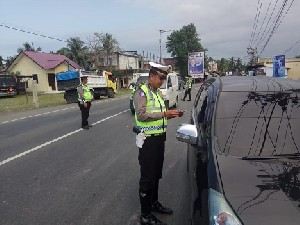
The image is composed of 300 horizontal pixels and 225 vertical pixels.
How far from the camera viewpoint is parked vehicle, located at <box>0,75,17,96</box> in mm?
36188

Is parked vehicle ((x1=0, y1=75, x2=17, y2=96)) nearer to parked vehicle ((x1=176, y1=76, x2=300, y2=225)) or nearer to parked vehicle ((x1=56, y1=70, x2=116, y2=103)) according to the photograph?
parked vehicle ((x1=56, y1=70, x2=116, y2=103))

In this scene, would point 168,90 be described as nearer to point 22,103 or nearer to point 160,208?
point 160,208

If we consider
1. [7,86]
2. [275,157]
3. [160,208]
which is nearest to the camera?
[275,157]

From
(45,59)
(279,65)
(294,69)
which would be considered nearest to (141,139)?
(279,65)

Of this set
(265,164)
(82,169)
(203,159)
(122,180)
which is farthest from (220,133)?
(82,169)

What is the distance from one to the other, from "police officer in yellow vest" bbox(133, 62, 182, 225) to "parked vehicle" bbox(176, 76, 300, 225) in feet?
1.62

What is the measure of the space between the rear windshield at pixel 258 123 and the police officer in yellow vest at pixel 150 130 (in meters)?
0.81

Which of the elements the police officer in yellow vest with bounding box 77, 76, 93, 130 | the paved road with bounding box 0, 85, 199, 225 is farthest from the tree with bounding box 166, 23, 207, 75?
the paved road with bounding box 0, 85, 199, 225

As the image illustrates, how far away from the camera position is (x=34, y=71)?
47.9 metres

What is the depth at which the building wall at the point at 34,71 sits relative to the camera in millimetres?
47469

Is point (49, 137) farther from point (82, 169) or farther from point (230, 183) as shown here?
point (230, 183)

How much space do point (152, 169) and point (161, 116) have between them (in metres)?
0.63

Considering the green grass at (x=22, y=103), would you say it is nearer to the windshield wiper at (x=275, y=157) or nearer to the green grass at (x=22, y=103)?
the green grass at (x=22, y=103)

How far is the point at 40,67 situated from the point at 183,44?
51570 millimetres
